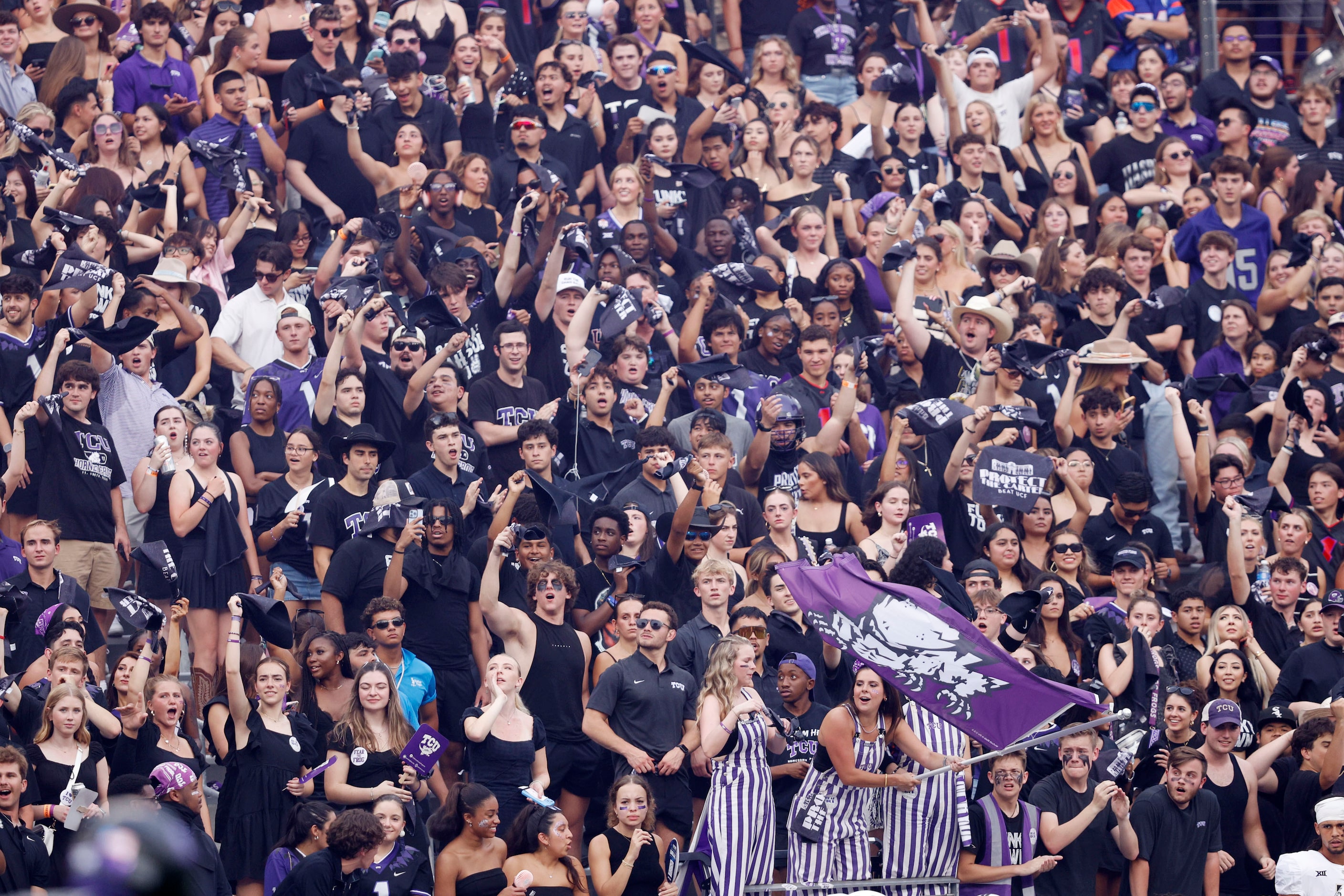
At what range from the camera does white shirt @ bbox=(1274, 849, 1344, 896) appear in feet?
27.2

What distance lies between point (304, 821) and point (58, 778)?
3.56ft

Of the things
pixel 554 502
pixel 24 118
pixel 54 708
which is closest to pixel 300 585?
pixel 554 502

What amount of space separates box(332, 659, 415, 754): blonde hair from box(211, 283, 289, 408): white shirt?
3349 mm

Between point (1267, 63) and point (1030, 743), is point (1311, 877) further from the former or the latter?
point (1267, 63)

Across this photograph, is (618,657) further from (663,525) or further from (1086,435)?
(1086,435)

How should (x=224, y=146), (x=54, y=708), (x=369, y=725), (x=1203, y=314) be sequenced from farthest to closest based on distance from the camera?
(x=1203, y=314), (x=224, y=146), (x=369, y=725), (x=54, y=708)

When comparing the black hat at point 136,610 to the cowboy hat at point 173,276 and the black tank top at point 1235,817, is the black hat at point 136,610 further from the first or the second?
the black tank top at point 1235,817

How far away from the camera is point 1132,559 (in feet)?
33.7

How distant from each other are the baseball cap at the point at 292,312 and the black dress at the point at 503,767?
3.36 metres

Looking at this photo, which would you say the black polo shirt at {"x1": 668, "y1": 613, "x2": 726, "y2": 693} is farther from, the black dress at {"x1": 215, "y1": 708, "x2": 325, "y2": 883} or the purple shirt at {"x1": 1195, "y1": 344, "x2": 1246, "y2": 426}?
the purple shirt at {"x1": 1195, "y1": 344, "x2": 1246, "y2": 426}

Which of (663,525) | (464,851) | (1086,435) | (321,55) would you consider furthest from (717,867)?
(321,55)

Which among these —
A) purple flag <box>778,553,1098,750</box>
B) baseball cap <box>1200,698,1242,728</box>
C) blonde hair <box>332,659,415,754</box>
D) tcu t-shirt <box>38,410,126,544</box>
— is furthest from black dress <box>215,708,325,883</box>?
baseball cap <box>1200,698,1242,728</box>

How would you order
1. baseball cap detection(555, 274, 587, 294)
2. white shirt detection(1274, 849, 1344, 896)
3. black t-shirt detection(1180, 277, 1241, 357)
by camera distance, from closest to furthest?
white shirt detection(1274, 849, 1344, 896) → baseball cap detection(555, 274, 587, 294) → black t-shirt detection(1180, 277, 1241, 357)

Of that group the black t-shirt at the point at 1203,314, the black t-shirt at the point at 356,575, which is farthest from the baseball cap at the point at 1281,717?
the black t-shirt at the point at 356,575
